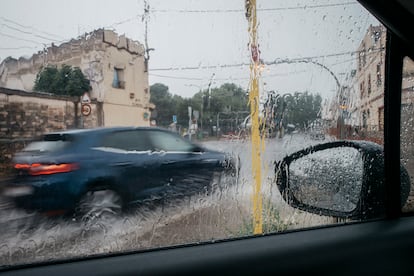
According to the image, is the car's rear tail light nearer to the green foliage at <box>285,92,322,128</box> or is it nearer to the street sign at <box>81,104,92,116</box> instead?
the street sign at <box>81,104,92,116</box>

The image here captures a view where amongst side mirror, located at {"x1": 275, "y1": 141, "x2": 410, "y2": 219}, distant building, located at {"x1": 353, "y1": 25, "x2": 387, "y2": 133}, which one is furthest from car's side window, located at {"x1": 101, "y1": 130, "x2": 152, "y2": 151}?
distant building, located at {"x1": 353, "y1": 25, "x2": 387, "y2": 133}

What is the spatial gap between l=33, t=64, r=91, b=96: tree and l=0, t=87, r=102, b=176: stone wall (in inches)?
1.3

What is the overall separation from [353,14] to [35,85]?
73.0 inches

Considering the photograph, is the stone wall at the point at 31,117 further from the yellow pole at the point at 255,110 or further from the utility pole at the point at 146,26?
the yellow pole at the point at 255,110

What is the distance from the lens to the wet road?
5.07 ft

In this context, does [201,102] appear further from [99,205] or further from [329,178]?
[329,178]

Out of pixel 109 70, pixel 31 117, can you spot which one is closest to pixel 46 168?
pixel 31 117

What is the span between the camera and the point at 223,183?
2059mm

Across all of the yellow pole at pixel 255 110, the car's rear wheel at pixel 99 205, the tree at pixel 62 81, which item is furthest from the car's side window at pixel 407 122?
the tree at pixel 62 81

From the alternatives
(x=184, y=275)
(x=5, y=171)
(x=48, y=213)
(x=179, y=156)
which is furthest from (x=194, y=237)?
(x=5, y=171)

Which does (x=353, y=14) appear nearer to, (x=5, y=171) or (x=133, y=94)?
(x=133, y=94)

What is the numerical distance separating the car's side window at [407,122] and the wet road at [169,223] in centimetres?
57

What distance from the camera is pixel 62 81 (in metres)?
1.67

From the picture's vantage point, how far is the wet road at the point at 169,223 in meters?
1.54
